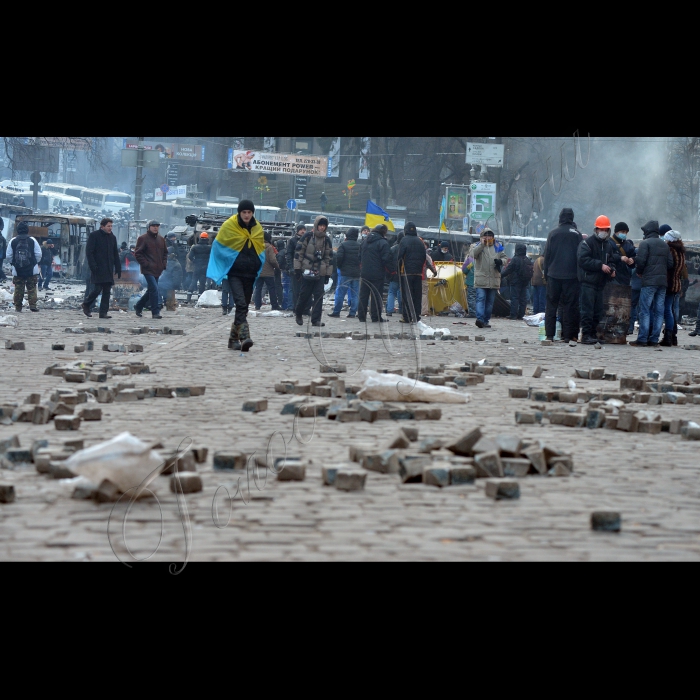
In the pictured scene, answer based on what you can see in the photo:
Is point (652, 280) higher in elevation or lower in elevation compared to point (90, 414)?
higher

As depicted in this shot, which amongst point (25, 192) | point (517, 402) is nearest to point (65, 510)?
point (517, 402)

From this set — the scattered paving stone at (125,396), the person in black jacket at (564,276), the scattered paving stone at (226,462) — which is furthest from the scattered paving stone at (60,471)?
the person in black jacket at (564,276)

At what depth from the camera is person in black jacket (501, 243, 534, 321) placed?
84.6ft

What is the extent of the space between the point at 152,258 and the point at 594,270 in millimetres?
9100

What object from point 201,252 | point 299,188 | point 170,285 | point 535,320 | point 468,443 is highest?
point 299,188

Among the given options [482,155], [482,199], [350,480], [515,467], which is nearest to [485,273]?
[515,467]

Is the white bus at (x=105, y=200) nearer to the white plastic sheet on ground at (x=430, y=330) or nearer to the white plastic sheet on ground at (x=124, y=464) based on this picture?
the white plastic sheet on ground at (x=430, y=330)

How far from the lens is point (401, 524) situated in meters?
4.74

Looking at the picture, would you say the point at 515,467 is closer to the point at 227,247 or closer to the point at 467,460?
the point at 467,460

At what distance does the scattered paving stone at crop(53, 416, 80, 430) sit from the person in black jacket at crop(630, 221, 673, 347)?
12.6 meters

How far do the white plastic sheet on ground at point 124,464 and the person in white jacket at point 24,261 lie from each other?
713 inches

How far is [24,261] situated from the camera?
892 inches

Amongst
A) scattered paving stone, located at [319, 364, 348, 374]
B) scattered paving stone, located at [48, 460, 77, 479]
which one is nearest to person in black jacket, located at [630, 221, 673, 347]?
scattered paving stone, located at [319, 364, 348, 374]

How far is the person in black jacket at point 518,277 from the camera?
25781mm
